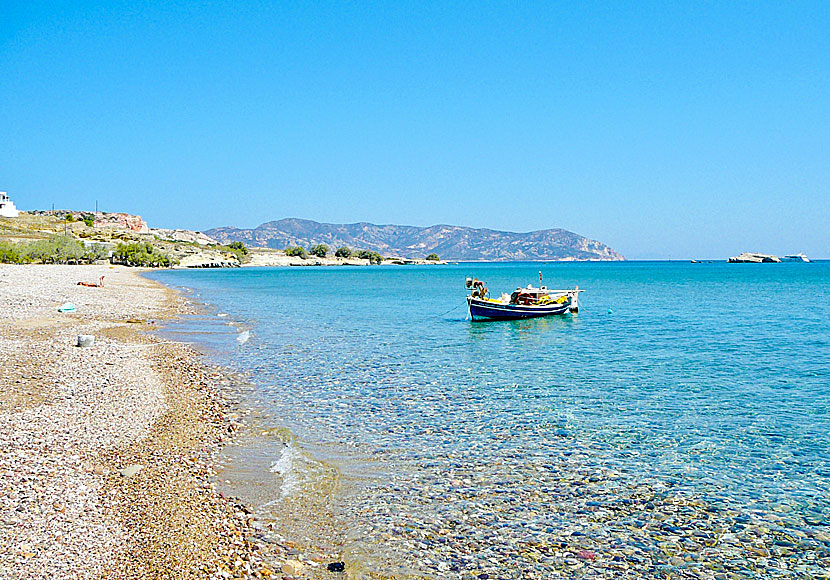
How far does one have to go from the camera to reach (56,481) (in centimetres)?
885

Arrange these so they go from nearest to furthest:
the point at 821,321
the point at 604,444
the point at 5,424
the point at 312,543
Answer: the point at 312,543 → the point at 5,424 → the point at 604,444 → the point at 821,321

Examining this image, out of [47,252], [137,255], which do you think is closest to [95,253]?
[137,255]

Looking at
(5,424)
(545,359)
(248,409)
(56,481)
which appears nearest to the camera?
(56,481)

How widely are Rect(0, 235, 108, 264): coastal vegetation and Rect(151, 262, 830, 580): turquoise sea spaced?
90498 millimetres

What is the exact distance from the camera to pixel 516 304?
39.6m

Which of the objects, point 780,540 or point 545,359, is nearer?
point 780,540

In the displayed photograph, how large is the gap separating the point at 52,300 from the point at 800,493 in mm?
39745

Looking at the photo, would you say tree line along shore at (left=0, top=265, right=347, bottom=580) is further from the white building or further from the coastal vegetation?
the white building

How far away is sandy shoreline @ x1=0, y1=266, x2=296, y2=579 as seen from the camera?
6988mm

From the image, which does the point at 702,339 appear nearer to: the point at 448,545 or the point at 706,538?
the point at 706,538

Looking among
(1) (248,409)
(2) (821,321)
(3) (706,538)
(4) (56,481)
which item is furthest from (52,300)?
(2) (821,321)

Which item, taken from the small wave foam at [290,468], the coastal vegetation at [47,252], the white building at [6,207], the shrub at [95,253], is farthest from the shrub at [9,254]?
the small wave foam at [290,468]

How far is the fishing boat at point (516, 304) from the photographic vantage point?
38.2 m

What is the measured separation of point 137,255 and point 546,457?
144 m
